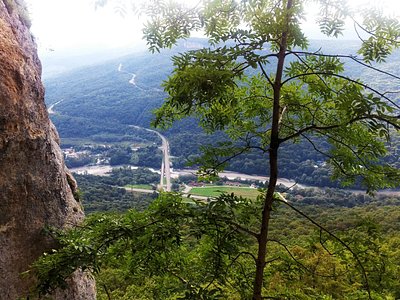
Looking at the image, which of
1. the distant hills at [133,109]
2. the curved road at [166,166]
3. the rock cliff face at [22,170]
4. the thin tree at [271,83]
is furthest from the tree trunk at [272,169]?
the distant hills at [133,109]

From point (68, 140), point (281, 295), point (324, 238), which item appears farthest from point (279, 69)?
point (68, 140)

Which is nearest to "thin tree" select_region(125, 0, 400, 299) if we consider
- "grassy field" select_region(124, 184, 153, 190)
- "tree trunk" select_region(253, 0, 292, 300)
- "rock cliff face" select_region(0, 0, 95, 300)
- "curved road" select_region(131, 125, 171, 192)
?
"tree trunk" select_region(253, 0, 292, 300)

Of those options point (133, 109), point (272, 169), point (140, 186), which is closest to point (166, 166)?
point (140, 186)

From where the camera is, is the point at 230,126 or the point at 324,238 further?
the point at 230,126

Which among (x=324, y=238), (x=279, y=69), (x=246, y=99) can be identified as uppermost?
(x=279, y=69)

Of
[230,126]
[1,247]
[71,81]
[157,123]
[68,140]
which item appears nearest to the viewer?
[157,123]

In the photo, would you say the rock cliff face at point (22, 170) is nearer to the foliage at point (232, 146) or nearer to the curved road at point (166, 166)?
the foliage at point (232, 146)

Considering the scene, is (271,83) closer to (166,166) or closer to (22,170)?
(22,170)

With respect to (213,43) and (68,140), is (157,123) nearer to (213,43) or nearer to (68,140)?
(213,43)
